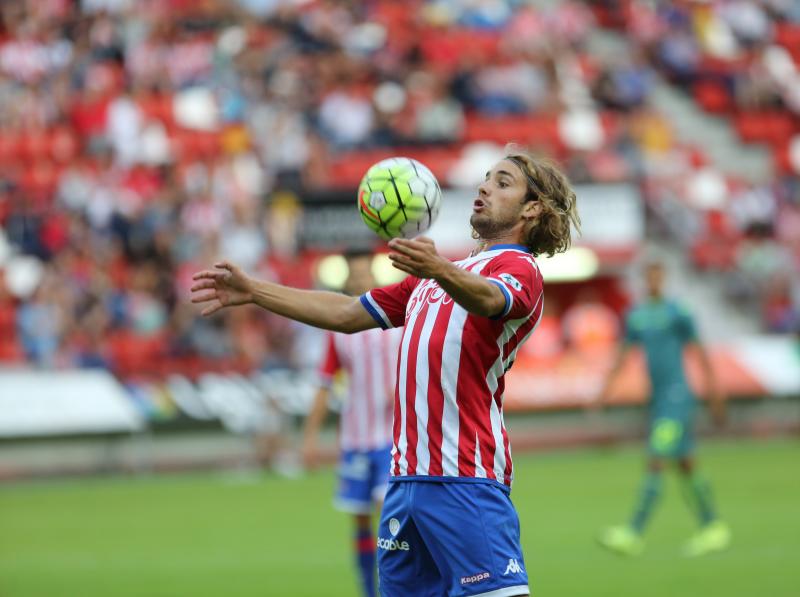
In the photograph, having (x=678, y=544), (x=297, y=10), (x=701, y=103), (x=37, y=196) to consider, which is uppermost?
(x=297, y=10)

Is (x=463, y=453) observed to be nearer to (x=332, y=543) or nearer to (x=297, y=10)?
(x=332, y=543)

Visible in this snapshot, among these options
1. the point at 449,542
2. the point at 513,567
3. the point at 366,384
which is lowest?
the point at 513,567

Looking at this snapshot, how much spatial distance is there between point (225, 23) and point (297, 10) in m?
1.61

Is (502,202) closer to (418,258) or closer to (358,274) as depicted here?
(418,258)

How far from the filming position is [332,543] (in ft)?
41.8

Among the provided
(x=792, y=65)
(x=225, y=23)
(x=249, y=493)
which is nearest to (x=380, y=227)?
(x=249, y=493)

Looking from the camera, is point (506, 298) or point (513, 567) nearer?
point (506, 298)

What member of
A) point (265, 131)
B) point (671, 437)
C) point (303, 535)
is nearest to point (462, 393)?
point (671, 437)

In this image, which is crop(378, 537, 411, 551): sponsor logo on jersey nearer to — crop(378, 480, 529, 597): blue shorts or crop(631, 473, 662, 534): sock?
crop(378, 480, 529, 597): blue shorts

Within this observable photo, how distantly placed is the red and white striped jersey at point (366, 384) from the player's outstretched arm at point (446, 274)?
4406mm

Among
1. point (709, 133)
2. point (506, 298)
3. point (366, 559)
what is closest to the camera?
point (506, 298)

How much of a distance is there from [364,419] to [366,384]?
256mm

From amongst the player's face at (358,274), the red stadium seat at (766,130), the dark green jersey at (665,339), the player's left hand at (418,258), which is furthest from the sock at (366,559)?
the red stadium seat at (766,130)

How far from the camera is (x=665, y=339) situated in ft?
40.7
